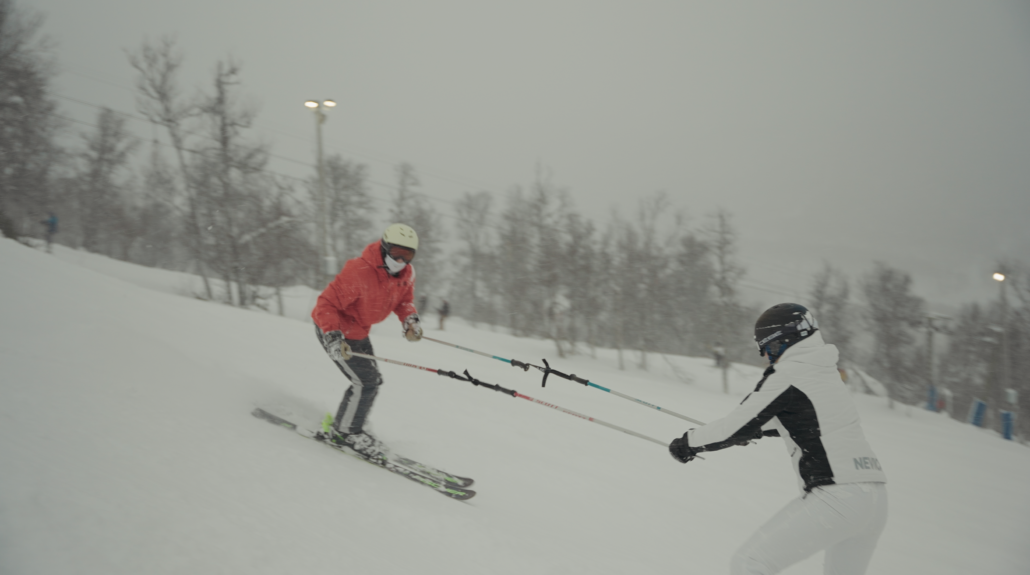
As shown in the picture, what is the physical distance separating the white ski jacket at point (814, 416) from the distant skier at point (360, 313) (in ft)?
10.4

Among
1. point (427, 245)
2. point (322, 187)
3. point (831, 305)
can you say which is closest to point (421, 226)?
point (427, 245)

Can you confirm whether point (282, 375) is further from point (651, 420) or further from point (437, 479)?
point (651, 420)

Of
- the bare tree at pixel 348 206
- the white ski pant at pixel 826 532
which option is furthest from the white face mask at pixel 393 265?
the bare tree at pixel 348 206

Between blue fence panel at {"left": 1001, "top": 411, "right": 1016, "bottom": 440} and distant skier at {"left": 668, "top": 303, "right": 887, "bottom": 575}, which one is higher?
distant skier at {"left": 668, "top": 303, "right": 887, "bottom": 575}

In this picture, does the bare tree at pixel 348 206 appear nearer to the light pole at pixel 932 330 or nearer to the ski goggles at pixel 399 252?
the ski goggles at pixel 399 252

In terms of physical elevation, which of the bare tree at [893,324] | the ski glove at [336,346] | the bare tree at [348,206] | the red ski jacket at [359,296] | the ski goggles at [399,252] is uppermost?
the bare tree at [348,206]

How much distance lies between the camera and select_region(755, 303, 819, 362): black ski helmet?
2652 millimetres

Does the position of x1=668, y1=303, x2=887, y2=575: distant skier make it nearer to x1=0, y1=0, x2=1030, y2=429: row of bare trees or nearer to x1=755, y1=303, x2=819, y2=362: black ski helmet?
x1=755, y1=303, x2=819, y2=362: black ski helmet

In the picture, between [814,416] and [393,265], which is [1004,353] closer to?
[814,416]

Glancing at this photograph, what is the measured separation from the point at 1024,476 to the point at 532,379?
39.9ft

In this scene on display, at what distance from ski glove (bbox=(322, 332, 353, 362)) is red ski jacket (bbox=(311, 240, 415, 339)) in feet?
0.22

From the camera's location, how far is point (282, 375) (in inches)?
261

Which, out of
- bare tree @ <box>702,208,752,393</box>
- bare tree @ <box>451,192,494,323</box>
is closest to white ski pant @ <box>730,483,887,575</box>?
bare tree @ <box>702,208,752,393</box>

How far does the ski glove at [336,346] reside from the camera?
4.27m
